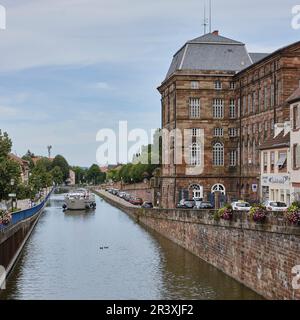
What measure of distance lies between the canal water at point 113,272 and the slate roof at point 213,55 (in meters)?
24.8

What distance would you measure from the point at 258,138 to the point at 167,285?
3839 cm

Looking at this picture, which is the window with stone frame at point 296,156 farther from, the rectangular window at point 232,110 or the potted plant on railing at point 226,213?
the rectangular window at point 232,110

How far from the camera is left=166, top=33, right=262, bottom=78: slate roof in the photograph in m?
77.9

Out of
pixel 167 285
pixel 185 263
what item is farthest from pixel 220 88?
pixel 167 285

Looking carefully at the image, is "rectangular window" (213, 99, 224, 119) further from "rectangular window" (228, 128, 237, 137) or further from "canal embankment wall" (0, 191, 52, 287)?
"canal embankment wall" (0, 191, 52, 287)

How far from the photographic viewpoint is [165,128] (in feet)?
275

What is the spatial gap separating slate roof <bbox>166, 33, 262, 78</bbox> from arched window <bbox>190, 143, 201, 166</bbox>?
27.0 feet

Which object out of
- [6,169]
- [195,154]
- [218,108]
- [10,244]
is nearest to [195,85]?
[218,108]

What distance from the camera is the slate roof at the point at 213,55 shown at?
256ft

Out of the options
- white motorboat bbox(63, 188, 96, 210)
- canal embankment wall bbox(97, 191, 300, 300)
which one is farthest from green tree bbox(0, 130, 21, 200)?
white motorboat bbox(63, 188, 96, 210)

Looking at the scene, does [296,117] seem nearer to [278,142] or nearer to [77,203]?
[278,142]

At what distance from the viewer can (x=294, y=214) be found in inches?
998

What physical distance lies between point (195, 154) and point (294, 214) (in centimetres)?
5221

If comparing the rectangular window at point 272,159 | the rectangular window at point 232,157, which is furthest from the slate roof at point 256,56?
the rectangular window at point 272,159
